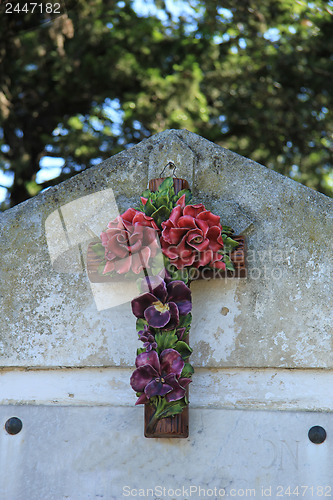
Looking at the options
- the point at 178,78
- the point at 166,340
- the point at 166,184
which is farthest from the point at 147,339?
the point at 178,78

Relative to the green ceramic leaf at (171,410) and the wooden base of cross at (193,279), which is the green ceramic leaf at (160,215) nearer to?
the wooden base of cross at (193,279)

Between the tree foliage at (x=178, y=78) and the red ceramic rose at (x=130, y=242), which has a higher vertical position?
the red ceramic rose at (x=130, y=242)

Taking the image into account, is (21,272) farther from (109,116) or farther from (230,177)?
(109,116)

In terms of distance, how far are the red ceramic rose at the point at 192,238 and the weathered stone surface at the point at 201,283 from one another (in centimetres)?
18

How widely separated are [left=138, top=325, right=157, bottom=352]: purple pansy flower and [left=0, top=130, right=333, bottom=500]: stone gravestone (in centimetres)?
21

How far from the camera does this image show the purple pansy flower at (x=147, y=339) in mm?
1975

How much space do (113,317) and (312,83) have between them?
4.76 meters

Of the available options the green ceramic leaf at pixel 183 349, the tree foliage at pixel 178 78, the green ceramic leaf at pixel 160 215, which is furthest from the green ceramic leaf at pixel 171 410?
the tree foliage at pixel 178 78

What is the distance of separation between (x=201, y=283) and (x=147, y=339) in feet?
1.15

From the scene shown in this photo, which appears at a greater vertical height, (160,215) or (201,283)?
(160,215)

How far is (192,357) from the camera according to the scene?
2143 mm

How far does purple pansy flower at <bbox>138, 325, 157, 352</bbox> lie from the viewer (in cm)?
197

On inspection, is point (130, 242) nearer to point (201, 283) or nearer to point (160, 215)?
point (160, 215)

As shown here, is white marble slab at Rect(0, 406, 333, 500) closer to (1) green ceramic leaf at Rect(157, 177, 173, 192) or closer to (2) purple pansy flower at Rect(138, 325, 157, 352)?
(2) purple pansy flower at Rect(138, 325, 157, 352)
